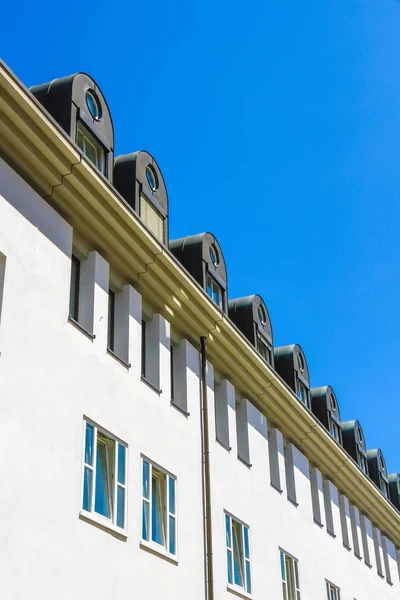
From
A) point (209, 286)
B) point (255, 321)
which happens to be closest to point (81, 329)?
point (209, 286)

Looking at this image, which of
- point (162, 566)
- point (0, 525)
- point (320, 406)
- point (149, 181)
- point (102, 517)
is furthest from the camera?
point (320, 406)

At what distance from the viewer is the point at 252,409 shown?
2709cm

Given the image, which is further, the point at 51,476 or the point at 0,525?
the point at 51,476

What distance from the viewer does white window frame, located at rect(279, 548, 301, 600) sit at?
86.3ft

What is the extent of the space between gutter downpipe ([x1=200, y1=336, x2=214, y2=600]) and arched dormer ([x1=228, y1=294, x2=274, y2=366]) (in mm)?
4476

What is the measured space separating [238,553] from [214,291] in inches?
282

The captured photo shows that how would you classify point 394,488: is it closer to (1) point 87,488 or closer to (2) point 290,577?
(2) point 290,577

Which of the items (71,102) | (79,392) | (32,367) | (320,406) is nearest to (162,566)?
(79,392)

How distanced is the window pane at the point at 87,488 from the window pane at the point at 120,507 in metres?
1.00

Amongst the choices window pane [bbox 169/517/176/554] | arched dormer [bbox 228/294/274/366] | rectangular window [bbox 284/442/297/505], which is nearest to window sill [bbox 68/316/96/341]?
window pane [bbox 169/517/176/554]

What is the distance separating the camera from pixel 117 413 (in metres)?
19.0

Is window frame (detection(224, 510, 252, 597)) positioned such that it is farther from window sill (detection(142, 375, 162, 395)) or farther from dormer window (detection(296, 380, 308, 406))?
dormer window (detection(296, 380, 308, 406))

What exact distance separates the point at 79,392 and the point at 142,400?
2.70 m

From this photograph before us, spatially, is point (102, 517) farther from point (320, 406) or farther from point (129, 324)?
point (320, 406)
